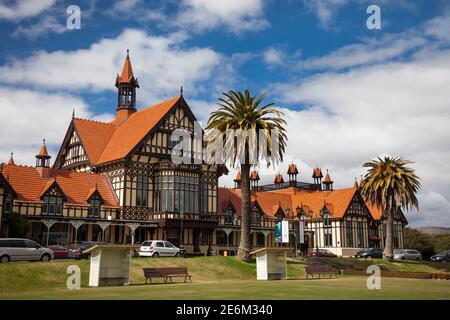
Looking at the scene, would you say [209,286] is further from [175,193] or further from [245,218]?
[175,193]

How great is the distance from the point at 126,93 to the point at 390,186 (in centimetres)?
3432

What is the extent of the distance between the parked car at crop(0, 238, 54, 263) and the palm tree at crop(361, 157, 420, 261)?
121ft

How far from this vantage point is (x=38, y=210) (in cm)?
5034

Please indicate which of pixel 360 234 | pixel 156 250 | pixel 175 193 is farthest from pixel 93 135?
pixel 360 234

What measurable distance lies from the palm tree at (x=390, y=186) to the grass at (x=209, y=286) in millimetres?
18571

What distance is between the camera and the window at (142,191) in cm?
5597

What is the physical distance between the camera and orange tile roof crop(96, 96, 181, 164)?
5684 cm

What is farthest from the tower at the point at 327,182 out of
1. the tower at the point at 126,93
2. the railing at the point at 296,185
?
the tower at the point at 126,93

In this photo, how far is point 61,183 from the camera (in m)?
54.3

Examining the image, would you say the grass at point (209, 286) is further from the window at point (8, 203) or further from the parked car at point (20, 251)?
the window at point (8, 203)

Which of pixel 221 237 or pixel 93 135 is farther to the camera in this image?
pixel 221 237
